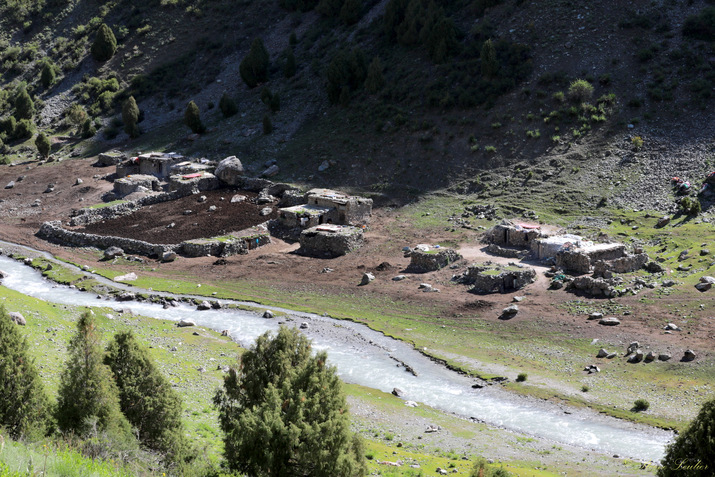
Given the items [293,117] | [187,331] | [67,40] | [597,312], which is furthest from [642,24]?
[67,40]

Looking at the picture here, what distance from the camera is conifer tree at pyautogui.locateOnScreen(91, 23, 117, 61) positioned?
98688 mm

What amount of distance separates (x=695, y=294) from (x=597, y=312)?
5.58 m

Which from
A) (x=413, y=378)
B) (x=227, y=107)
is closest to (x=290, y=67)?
(x=227, y=107)

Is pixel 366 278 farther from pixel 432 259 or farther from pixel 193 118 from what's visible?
pixel 193 118

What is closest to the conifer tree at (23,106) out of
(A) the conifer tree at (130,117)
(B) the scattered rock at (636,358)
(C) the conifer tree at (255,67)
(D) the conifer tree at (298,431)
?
(A) the conifer tree at (130,117)

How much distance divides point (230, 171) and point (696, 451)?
56266 millimetres

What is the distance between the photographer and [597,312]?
132ft

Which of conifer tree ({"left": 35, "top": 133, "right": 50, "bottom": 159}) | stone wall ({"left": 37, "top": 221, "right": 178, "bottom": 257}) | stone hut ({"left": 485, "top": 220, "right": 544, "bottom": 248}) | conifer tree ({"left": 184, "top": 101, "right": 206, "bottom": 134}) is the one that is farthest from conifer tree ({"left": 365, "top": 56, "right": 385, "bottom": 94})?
conifer tree ({"left": 35, "top": 133, "right": 50, "bottom": 159})

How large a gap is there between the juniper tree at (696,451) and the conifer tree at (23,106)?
86233 millimetres

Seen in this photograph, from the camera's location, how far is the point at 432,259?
161ft

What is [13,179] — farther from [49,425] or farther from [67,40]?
[49,425]

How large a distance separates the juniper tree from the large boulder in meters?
55.3

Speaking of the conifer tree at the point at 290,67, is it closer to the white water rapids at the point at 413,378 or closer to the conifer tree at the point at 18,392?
the white water rapids at the point at 413,378

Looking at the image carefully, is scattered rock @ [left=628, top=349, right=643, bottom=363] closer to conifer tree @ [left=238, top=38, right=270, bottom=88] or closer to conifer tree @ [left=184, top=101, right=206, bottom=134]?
conifer tree @ [left=184, top=101, right=206, bottom=134]
